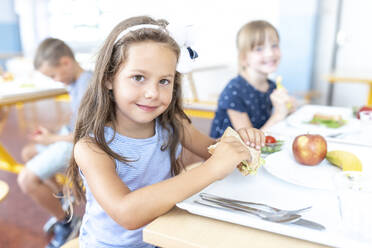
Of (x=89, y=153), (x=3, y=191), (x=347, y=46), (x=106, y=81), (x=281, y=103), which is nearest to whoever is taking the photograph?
(x=89, y=153)

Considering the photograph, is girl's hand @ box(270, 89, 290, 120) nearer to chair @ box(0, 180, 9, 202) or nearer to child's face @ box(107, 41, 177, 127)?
child's face @ box(107, 41, 177, 127)

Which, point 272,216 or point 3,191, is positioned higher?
point 272,216

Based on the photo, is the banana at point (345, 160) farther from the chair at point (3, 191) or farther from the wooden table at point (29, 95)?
the wooden table at point (29, 95)

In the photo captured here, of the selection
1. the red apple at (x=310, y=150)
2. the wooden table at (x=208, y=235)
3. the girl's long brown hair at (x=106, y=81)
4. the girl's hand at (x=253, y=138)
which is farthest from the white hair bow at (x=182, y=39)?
the wooden table at (x=208, y=235)

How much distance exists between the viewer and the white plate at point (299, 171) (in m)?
0.77

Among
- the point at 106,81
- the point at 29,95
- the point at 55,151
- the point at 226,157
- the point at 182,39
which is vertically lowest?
the point at 55,151

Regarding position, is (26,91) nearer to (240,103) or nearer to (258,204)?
(240,103)

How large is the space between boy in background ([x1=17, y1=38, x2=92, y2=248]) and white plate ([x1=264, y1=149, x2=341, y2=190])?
114cm

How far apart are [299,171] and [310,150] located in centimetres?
7

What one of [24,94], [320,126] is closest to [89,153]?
[320,126]

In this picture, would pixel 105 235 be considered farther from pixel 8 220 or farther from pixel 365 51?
pixel 365 51

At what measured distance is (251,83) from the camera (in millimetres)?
1851

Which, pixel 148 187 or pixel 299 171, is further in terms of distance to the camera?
pixel 299 171

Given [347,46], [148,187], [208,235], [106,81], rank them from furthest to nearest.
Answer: [347,46], [106,81], [148,187], [208,235]
